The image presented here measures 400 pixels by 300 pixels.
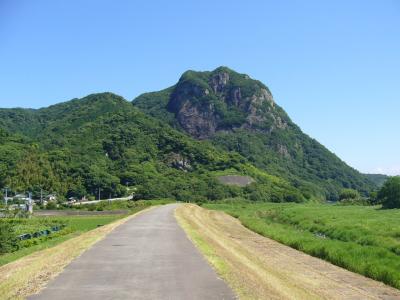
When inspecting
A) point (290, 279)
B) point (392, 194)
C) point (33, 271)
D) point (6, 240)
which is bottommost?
point (290, 279)

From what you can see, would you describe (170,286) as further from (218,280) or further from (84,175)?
(84,175)

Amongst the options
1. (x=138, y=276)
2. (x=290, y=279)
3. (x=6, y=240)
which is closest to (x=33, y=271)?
(x=138, y=276)

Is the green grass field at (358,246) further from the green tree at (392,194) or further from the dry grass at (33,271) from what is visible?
the green tree at (392,194)

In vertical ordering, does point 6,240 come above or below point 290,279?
above

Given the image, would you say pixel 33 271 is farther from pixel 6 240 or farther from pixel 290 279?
pixel 6 240

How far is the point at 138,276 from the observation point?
17266mm

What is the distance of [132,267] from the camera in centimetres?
1928

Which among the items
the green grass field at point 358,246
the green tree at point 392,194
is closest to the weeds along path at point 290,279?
the green grass field at point 358,246

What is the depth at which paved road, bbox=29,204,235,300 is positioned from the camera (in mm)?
14422

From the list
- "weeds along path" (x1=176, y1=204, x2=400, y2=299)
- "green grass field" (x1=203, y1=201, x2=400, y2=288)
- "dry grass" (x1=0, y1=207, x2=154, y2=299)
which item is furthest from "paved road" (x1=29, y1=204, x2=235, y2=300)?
"green grass field" (x1=203, y1=201, x2=400, y2=288)

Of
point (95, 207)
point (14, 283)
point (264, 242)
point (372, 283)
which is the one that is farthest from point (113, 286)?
point (95, 207)

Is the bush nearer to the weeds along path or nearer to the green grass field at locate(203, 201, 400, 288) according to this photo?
the weeds along path

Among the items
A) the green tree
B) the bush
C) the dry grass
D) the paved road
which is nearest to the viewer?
the paved road

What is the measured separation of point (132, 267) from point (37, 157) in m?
155
